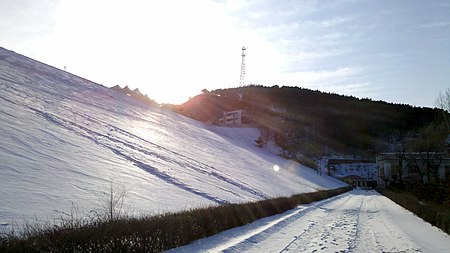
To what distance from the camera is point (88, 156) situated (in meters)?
20.1

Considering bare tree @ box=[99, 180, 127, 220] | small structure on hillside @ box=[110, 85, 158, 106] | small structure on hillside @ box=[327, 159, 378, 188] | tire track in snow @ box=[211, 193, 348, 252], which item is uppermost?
small structure on hillside @ box=[110, 85, 158, 106]

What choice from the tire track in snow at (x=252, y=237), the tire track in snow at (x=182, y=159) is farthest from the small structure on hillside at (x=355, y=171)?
the tire track in snow at (x=252, y=237)

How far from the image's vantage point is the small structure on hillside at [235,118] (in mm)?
108619

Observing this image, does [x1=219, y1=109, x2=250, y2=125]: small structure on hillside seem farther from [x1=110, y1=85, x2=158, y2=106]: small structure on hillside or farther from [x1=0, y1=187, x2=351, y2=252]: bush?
[x1=0, y1=187, x2=351, y2=252]: bush

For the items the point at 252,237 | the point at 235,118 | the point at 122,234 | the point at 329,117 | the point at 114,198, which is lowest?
the point at 252,237

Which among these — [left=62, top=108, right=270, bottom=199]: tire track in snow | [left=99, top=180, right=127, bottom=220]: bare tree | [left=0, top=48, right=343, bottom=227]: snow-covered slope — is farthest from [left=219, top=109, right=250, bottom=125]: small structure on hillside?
[left=99, top=180, right=127, bottom=220]: bare tree

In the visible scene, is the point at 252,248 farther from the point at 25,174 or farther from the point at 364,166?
the point at 364,166

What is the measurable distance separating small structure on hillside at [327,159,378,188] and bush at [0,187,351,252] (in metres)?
103

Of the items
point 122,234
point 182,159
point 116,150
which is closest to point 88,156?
point 116,150

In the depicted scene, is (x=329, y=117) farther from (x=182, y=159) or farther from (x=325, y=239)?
(x=325, y=239)

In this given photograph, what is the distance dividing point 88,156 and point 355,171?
11472cm

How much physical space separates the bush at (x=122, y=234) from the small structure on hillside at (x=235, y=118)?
94.4m

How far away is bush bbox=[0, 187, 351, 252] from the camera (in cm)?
720

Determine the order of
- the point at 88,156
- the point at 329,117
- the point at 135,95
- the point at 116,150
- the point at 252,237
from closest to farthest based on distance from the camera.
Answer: the point at 252,237, the point at 88,156, the point at 116,150, the point at 135,95, the point at 329,117
